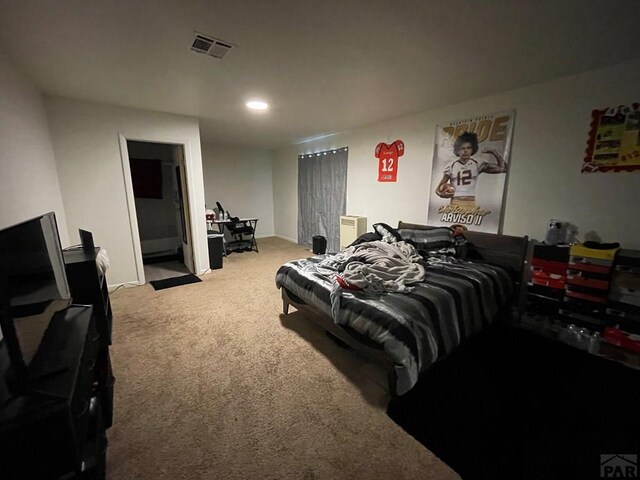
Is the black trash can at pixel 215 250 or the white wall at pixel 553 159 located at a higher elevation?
the white wall at pixel 553 159

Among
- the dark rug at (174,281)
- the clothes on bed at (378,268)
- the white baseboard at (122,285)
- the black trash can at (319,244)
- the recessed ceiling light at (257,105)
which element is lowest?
the dark rug at (174,281)

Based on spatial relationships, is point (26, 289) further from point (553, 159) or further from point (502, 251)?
point (553, 159)

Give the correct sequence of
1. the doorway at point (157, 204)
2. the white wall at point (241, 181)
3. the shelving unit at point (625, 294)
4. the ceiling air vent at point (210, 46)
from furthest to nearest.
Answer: the white wall at point (241, 181) < the doorway at point (157, 204) < the shelving unit at point (625, 294) < the ceiling air vent at point (210, 46)

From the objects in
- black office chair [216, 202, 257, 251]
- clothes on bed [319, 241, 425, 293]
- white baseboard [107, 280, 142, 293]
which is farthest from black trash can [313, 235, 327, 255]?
white baseboard [107, 280, 142, 293]

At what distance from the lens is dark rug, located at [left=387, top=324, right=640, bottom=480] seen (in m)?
1.31

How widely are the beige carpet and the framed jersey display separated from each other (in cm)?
253

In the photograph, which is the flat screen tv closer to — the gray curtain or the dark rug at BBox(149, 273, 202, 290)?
the dark rug at BBox(149, 273, 202, 290)

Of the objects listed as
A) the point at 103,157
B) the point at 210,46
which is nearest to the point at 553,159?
the point at 210,46

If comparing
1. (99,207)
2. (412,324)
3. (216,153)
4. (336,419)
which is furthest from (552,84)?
(216,153)

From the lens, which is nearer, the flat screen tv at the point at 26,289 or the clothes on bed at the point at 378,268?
the flat screen tv at the point at 26,289

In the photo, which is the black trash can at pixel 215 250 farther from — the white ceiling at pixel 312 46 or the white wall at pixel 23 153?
the white ceiling at pixel 312 46

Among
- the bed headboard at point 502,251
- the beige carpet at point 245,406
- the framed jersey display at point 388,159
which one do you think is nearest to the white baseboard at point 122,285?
the beige carpet at point 245,406

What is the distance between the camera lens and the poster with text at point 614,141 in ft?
6.87

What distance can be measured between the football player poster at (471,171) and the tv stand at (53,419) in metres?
3.57
